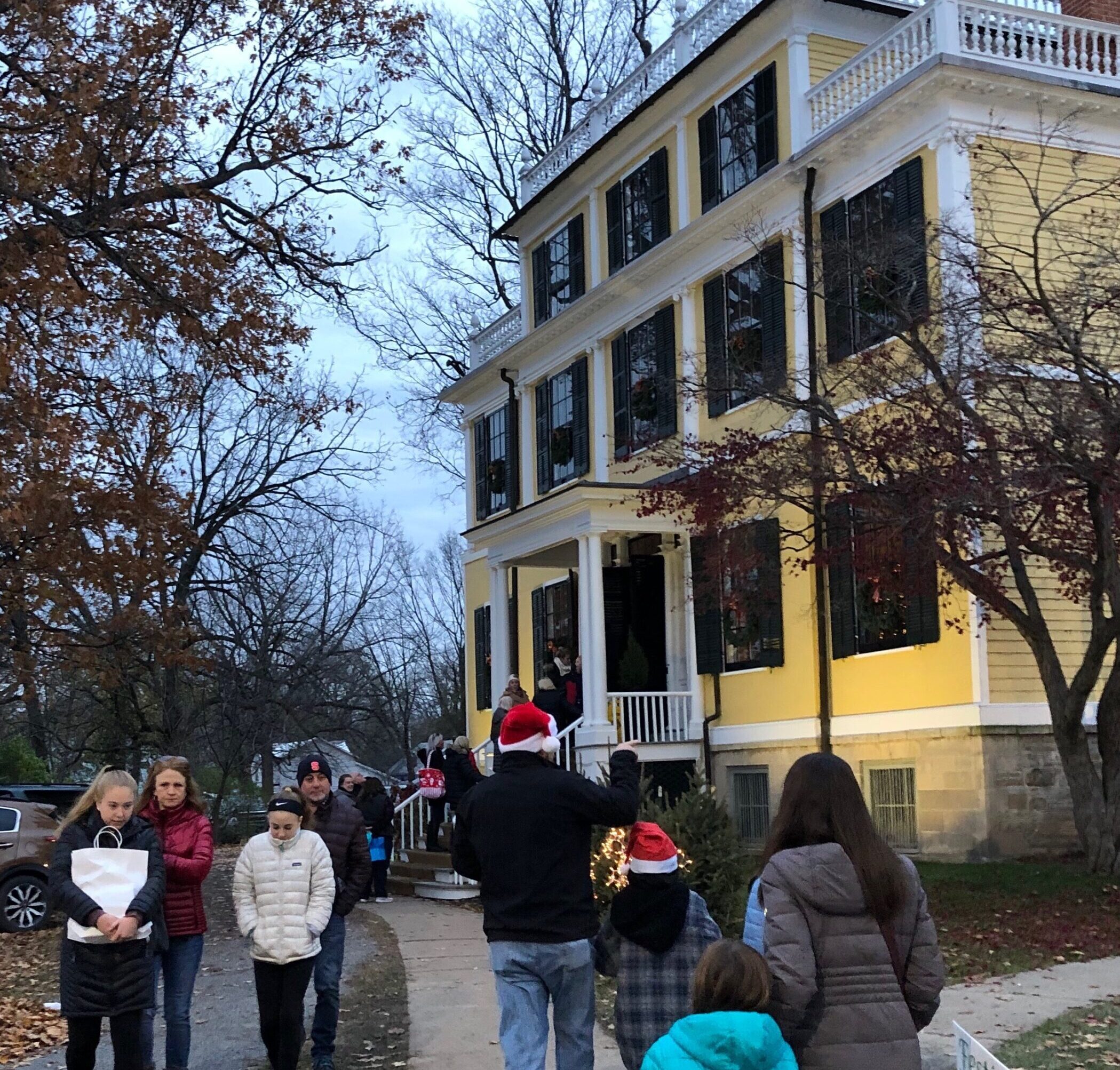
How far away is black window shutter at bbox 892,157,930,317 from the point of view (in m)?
16.2

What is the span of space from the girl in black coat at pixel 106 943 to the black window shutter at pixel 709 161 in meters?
16.7

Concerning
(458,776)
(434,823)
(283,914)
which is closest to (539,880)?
(283,914)

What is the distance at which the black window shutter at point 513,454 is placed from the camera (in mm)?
28984

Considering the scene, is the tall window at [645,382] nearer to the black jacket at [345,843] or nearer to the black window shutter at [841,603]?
the black window shutter at [841,603]

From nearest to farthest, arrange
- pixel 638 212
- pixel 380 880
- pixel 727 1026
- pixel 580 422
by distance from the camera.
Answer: pixel 727 1026, pixel 380 880, pixel 638 212, pixel 580 422

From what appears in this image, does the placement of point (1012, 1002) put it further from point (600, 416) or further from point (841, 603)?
point (600, 416)

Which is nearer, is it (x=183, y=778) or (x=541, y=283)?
(x=183, y=778)

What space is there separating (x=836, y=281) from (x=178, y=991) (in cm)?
1248

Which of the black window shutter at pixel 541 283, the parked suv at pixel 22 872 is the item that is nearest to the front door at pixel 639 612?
the black window shutter at pixel 541 283

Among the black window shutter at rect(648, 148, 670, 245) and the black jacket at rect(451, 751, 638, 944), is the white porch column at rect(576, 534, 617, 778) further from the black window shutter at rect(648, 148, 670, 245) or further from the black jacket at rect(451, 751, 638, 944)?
the black jacket at rect(451, 751, 638, 944)

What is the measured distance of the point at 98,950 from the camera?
721 cm

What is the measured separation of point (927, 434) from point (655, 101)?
11.4 metres

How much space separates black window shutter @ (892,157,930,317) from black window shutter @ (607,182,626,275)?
728 centimetres

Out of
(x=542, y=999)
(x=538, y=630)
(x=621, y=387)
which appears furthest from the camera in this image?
(x=538, y=630)
